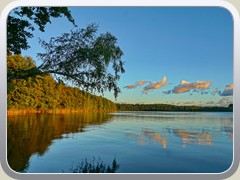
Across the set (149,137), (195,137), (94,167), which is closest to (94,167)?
(94,167)

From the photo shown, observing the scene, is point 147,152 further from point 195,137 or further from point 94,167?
point 195,137

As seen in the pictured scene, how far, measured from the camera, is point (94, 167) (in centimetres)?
512

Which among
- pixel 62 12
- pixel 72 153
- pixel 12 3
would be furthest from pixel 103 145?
pixel 12 3

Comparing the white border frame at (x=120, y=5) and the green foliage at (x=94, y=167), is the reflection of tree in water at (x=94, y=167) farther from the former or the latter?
the white border frame at (x=120, y=5)

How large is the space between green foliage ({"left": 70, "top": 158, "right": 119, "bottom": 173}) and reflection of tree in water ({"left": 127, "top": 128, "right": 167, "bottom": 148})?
1524 mm

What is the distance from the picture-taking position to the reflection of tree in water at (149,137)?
6.89 m

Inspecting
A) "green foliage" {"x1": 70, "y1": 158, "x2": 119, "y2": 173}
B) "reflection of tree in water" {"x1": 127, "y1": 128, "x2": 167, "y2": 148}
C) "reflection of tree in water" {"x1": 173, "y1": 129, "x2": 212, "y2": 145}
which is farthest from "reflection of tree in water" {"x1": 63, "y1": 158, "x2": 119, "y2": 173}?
"reflection of tree in water" {"x1": 173, "y1": 129, "x2": 212, "y2": 145}

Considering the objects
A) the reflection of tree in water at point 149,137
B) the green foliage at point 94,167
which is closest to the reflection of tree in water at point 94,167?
the green foliage at point 94,167

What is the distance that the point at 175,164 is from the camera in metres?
5.47

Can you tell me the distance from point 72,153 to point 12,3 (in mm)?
2984

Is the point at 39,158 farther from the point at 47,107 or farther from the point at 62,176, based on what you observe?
the point at 47,107

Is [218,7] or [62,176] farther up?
[218,7]

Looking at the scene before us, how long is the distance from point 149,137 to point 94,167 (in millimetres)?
2266

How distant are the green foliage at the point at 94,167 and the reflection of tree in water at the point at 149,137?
5.00 feet
